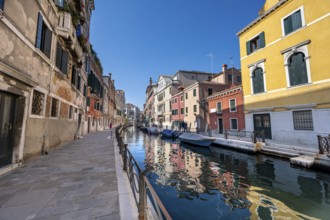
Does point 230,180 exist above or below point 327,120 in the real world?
below

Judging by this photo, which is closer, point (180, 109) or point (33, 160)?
point (33, 160)

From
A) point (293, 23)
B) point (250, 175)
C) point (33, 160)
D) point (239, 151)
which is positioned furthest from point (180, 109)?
point (33, 160)

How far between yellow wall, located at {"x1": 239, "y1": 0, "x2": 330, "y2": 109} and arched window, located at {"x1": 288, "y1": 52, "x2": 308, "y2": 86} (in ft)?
1.35

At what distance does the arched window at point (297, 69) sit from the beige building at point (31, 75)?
53.1 feet

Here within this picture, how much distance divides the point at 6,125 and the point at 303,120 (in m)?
16.7

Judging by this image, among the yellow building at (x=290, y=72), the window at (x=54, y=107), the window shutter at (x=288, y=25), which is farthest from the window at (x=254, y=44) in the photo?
the window at (x=54, y=107)

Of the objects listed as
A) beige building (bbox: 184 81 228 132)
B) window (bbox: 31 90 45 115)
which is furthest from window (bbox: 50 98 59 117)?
beige building (bbox: 184 81 228 132)

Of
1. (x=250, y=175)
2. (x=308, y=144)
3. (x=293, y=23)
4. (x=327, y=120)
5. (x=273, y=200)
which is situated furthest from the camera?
(x=293, y=23)

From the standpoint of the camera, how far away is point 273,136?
1317 cm

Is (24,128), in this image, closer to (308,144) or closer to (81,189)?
(81,189)

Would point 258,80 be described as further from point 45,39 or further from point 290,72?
point 45,39

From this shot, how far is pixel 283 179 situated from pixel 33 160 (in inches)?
428

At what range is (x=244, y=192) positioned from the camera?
5.55 meters

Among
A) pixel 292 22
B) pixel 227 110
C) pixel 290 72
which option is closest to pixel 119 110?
pixel 227 110
